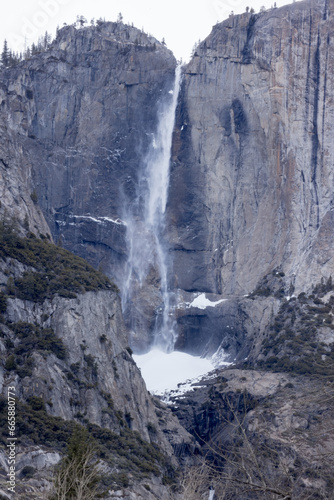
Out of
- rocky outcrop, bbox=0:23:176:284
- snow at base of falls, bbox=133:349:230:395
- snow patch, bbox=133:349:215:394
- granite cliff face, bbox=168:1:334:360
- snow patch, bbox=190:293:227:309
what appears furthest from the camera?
rocky outcrop, bbox=0:23:176:284

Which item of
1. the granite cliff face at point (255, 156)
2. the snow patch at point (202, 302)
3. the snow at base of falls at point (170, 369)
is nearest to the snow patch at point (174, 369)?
the snow at base of falls at point (170, 369)

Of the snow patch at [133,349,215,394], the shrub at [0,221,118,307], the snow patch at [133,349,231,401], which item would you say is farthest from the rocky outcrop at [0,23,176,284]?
the shrub at [0,221,118,307]

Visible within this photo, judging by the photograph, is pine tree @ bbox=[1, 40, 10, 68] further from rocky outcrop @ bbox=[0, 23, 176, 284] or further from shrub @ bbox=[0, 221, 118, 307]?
shrub @ bbox=[0, 221, 118, 307]

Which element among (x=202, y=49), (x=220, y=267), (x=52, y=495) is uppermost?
(x=202, y=49)

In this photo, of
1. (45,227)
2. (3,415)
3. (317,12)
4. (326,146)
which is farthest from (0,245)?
(317,12)

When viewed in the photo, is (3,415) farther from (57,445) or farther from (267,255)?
(267,255)

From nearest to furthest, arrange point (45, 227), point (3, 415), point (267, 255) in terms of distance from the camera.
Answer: point (3, 415) < point (45, 227) < point (267, 255)
